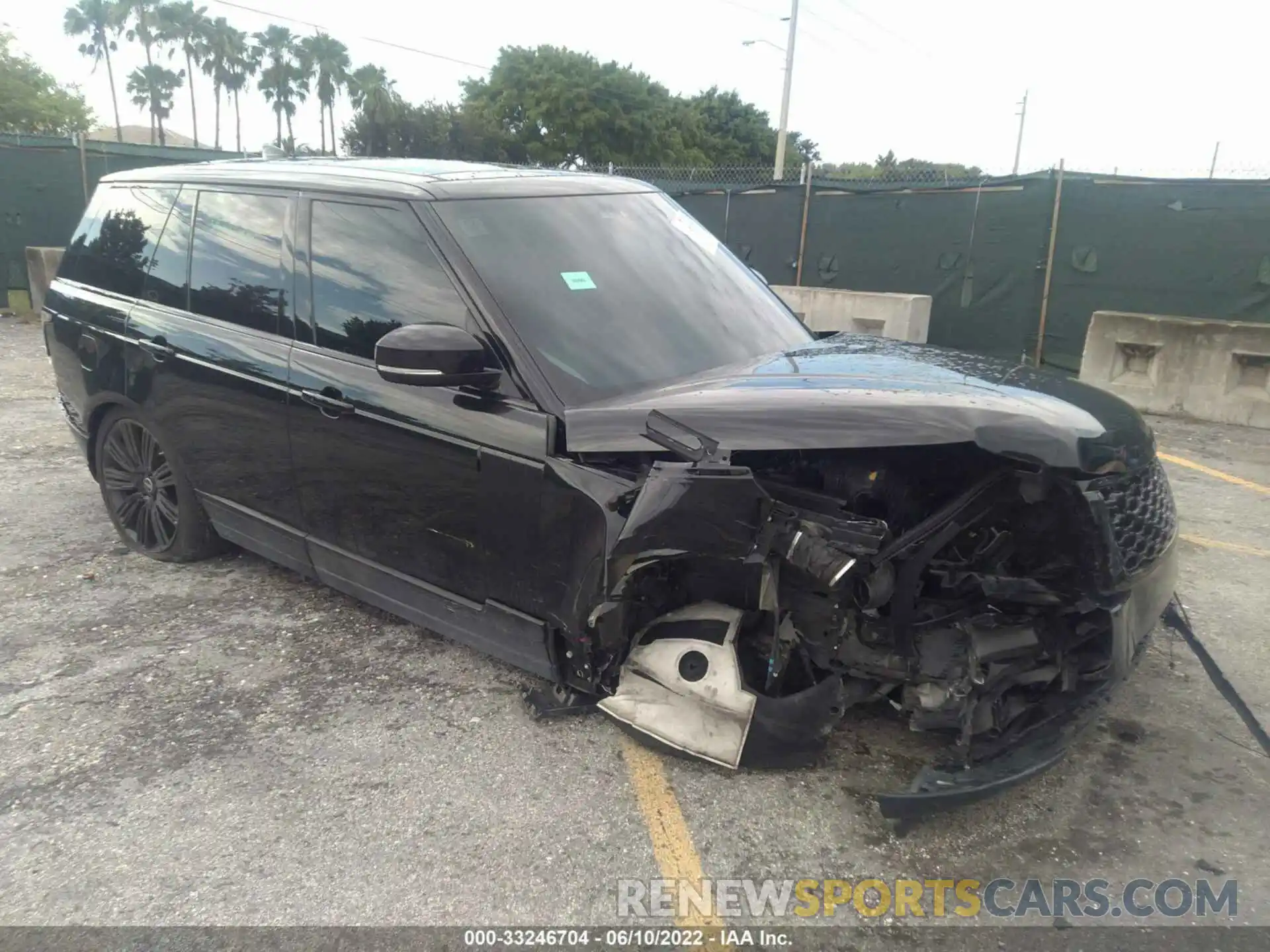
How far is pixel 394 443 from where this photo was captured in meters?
3.20

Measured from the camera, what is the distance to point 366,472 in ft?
10.9

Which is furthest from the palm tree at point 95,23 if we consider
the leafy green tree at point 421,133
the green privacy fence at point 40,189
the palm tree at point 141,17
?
the green privacy fence at point 40,189

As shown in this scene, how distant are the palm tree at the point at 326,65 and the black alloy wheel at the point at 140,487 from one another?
208 ft

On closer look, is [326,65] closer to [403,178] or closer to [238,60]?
[238,60]

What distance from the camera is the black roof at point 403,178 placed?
3.37 m

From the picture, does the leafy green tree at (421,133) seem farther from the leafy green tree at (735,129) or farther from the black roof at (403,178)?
the black roof at (403,178)

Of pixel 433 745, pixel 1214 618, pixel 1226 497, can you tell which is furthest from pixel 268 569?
pixel 1226 497

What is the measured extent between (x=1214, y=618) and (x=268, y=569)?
14.8ft

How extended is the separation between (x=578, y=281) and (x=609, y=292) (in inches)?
4.7

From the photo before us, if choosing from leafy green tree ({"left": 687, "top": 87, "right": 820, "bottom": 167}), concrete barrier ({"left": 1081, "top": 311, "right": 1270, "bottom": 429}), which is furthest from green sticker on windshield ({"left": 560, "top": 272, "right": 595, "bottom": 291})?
leafy green tree ({"left": 687, "top": 87, "right": 820, "bottom": 167})

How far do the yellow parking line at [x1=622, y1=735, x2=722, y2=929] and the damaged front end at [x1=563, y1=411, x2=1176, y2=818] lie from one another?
13 centimetres

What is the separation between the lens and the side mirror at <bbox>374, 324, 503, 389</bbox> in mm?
2775

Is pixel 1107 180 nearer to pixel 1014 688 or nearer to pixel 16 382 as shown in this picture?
pixel 1014 688

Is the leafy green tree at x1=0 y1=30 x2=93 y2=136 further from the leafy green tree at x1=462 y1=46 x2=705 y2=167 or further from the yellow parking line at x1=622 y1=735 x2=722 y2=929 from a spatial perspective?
the yellow parking line at x1=622 y1=735 x2=722 y2=929
